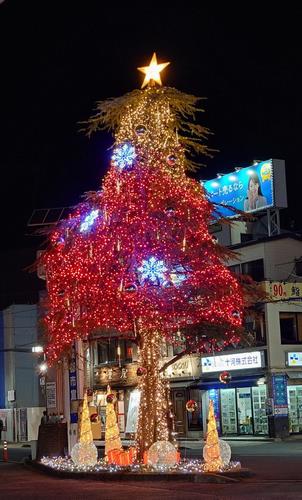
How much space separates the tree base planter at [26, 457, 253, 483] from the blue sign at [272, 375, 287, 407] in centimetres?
1826

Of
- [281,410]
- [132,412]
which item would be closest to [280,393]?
[281,410]

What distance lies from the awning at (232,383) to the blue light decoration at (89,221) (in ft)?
66.1

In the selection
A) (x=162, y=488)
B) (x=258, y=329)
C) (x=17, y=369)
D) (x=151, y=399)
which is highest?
(x=258, y=329)

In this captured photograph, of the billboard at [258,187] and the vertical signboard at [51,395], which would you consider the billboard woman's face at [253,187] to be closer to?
the billboard at [258,187]

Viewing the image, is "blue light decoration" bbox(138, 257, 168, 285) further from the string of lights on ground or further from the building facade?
the building facade

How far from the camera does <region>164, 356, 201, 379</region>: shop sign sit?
4403 cm

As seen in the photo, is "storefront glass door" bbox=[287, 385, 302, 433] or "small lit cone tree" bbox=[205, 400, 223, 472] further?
"storefront glass door" bbox=[287, 385, 302, 433]

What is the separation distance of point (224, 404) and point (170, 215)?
23996 millimetres

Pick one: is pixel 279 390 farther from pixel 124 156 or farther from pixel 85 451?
pixel 124 156

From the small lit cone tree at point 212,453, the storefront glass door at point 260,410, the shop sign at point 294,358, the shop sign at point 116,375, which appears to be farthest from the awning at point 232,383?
the small lit cone tree at point 212,453

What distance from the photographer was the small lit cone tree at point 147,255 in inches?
819

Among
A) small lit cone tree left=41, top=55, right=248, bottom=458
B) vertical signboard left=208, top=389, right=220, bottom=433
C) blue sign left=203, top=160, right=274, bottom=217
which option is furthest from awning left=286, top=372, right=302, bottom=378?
small lit cone tree left=41, top=55, right=248, bottom=458

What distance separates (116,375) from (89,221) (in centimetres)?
2855

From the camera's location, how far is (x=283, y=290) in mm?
39594
